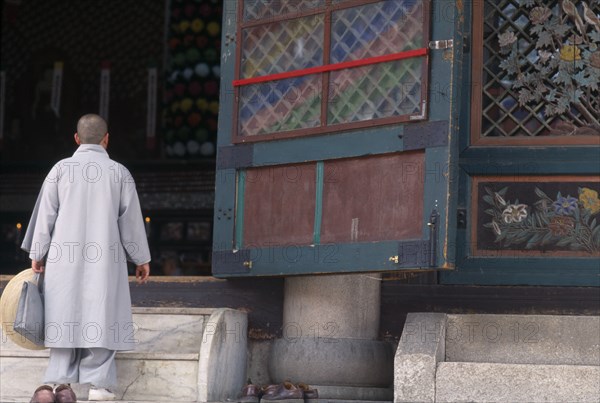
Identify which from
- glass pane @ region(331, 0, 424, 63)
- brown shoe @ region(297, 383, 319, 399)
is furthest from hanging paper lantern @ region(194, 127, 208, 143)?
brown shoe @ region(297, 383, 319, 399)

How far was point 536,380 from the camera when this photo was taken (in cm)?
663

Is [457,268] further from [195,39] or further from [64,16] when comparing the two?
[64,16]

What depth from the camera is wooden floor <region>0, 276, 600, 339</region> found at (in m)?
7.64

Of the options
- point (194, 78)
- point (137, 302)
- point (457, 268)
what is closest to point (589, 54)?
point (457, 268)

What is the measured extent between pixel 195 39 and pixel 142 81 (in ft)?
2.62

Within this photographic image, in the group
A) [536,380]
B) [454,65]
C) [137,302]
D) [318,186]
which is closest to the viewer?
[536,380]

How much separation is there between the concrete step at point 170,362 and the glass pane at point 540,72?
6.49ft

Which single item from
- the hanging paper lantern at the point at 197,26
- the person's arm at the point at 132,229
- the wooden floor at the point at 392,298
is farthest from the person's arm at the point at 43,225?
the hanging paper lantern at the point at 197,26

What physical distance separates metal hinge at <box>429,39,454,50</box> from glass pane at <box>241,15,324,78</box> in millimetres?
762

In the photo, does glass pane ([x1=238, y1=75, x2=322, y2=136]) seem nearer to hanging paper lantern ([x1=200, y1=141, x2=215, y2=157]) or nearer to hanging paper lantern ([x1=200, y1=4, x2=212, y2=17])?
hanging paper lantern ([x1=200, y1=141, x2=215, y2=157])

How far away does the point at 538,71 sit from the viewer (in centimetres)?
793

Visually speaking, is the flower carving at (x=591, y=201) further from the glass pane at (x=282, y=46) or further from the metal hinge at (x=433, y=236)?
the glass pane at (x=282, y=46)

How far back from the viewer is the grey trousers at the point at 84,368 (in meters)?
6.78

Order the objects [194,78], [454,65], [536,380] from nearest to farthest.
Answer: [536,380], [454,65], [194,78]
